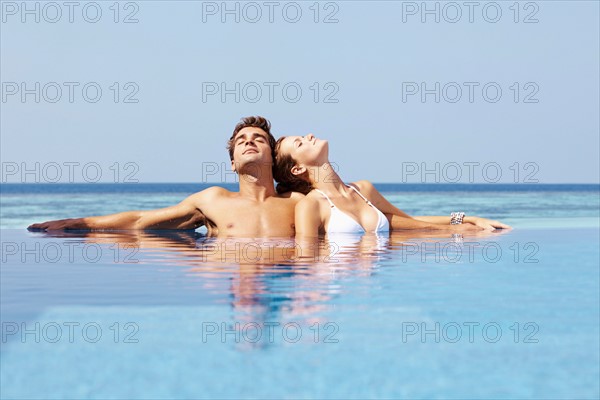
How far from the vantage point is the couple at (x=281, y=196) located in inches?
348

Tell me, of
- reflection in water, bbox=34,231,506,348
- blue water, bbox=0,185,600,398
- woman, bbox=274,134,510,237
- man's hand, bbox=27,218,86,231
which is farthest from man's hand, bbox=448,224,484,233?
man's hand, bbox=27,218,86,231

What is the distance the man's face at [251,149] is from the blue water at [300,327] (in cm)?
236

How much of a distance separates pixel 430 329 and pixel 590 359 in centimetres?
77

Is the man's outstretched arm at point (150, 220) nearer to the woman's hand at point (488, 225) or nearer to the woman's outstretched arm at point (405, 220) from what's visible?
the woman's outstretched arm at point (405, 220)

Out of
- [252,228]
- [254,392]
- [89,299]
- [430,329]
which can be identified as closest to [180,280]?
[89,299]

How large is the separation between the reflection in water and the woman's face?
91 cm

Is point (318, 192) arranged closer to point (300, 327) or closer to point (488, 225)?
point (488, 225)

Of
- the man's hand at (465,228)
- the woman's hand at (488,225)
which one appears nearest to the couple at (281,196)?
the man's hand at (465,228)

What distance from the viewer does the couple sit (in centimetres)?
884

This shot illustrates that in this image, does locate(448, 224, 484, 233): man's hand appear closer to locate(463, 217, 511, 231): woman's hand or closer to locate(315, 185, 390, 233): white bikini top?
locate(463, 217, 511, 231): woman's hand

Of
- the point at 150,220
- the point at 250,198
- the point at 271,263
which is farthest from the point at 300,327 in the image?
the point at 150,220

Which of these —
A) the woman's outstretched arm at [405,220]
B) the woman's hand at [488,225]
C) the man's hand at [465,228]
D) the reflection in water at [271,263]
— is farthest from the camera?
the woman's hand at [488,225]

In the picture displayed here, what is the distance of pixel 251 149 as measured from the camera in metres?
8.84

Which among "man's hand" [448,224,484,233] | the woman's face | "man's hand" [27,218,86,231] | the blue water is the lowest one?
the blue water
